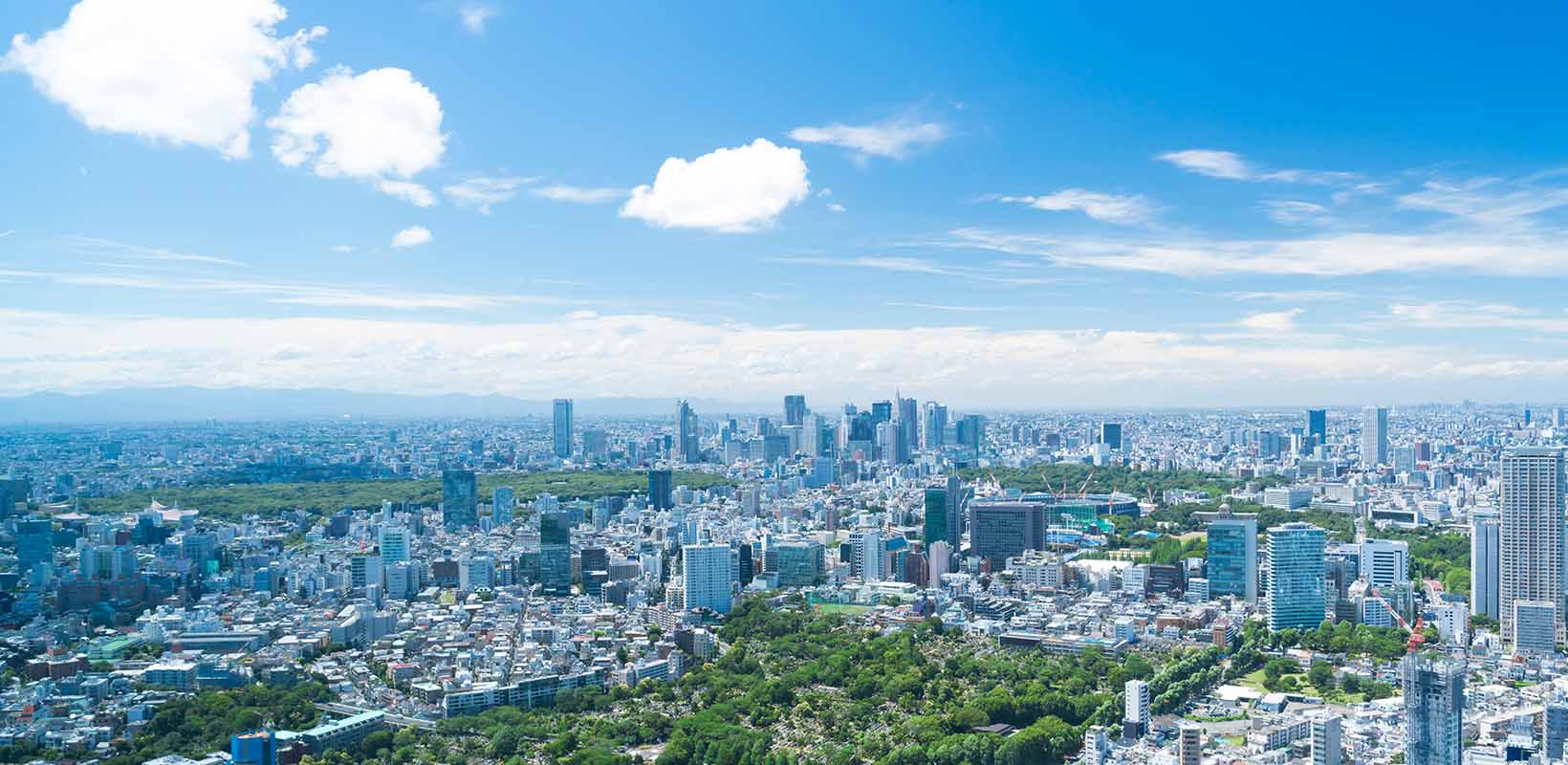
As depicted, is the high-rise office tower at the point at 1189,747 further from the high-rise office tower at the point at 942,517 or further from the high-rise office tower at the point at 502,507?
the high-rise office tower at the point at 502,507

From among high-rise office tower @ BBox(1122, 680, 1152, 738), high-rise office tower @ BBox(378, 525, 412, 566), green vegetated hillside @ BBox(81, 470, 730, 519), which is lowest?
high-rise office tower @ BBox(1122, 680, 1152, 738)

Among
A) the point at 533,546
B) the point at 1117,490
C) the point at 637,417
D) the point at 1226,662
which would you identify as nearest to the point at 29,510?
the point at 533,546

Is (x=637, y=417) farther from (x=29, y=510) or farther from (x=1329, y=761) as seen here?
(x=1329, y=761)

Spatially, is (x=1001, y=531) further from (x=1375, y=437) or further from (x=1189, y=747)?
(x=1375, y=437)

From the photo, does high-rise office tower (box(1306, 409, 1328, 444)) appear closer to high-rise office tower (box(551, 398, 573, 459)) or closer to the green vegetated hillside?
the green vegetated hillside

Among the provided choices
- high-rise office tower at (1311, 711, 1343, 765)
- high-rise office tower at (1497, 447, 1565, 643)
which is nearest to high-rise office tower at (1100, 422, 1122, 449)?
high-rise office tower at (1497, 447, 1565, 643)

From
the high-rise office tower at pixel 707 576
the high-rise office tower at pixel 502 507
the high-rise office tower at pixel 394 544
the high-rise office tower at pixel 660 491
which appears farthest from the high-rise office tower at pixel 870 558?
the high-rise office tower at pixel 660 491
